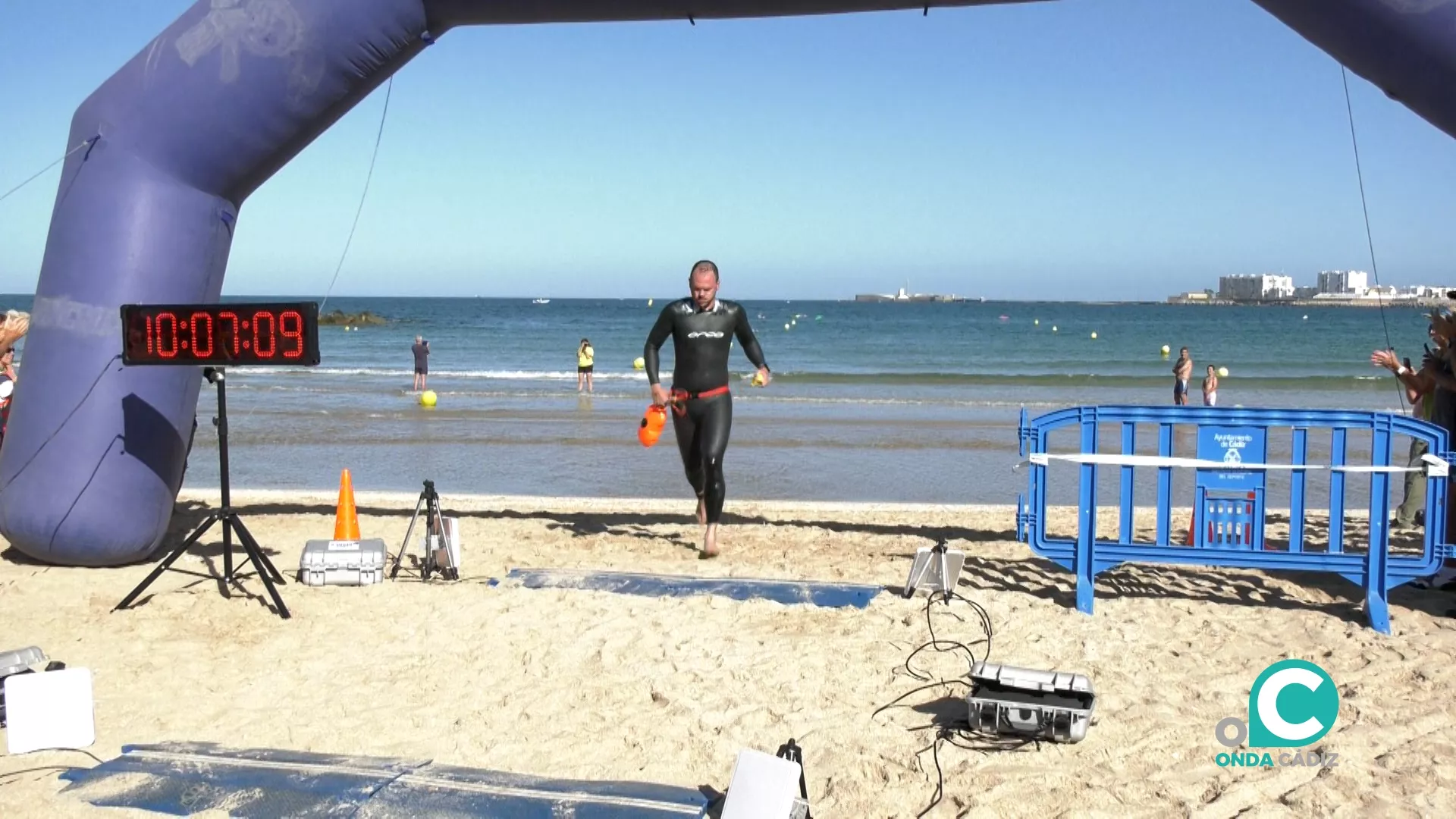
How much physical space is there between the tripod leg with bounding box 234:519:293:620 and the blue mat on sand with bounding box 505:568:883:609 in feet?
4.56

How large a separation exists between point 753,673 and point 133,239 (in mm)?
4693

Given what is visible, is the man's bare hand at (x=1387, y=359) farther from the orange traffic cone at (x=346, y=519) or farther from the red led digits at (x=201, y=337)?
the red led digits at (x=201, y=337)

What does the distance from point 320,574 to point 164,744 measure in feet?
8.20

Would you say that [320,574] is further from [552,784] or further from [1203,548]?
[1203,548]

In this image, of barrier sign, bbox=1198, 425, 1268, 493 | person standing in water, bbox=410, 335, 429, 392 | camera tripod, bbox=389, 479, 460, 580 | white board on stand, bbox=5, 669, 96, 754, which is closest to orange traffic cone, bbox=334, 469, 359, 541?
camera tripod, bbox=389, 479, 460, 580

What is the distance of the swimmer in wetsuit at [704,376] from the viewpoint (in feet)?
25.8

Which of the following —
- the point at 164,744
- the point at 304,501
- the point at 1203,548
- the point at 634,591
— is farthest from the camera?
the point at 304,501

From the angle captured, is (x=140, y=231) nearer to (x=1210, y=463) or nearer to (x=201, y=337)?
(x=201, y=337)

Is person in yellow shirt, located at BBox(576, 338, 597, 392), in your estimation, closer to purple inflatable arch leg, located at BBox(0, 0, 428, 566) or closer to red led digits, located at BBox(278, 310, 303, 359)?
purple inflatable arch leg, located at BBox(0, 0, 428, 566)

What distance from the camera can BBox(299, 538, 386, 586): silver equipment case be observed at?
278 inches

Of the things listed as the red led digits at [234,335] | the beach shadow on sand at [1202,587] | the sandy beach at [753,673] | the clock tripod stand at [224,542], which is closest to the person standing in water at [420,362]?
the sandy beach at [753,673]

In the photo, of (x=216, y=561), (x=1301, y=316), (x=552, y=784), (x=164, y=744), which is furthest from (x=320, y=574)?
(x=1301, y=316)

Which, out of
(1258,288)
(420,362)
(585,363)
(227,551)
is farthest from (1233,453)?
(1258,288)

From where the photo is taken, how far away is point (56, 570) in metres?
7.27
